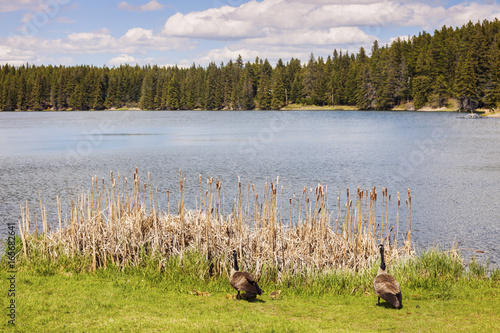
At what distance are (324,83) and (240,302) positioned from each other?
15286cm

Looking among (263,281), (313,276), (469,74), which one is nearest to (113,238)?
(263,281)

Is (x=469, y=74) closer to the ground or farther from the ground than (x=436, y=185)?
farther from the ground

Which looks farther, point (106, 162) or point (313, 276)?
point (106, 162)

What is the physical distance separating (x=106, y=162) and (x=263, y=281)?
29.7m

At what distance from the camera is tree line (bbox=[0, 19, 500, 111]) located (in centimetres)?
11525

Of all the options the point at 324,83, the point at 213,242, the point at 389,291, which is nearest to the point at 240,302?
the point at 213,242

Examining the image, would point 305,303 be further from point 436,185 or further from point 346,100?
point 346,100

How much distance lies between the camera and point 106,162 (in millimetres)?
38594

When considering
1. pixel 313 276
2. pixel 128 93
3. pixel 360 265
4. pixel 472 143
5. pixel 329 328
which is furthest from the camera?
pixel 128 93

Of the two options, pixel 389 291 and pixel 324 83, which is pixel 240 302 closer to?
pixel 389 291

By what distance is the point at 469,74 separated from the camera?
359 feet

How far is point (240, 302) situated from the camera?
1007 cm

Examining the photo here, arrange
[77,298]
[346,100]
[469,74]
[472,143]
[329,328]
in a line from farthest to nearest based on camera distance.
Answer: [346,100], [469,74], [472,143], [77,298], [329,328]

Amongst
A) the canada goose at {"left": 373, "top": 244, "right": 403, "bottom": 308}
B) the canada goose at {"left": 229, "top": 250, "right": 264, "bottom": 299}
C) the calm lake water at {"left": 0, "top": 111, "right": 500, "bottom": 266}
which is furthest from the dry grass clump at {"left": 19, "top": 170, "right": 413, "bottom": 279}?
the calm lake water at {"left": 0, "top": 111, "right": 500, "bottom": 266}
